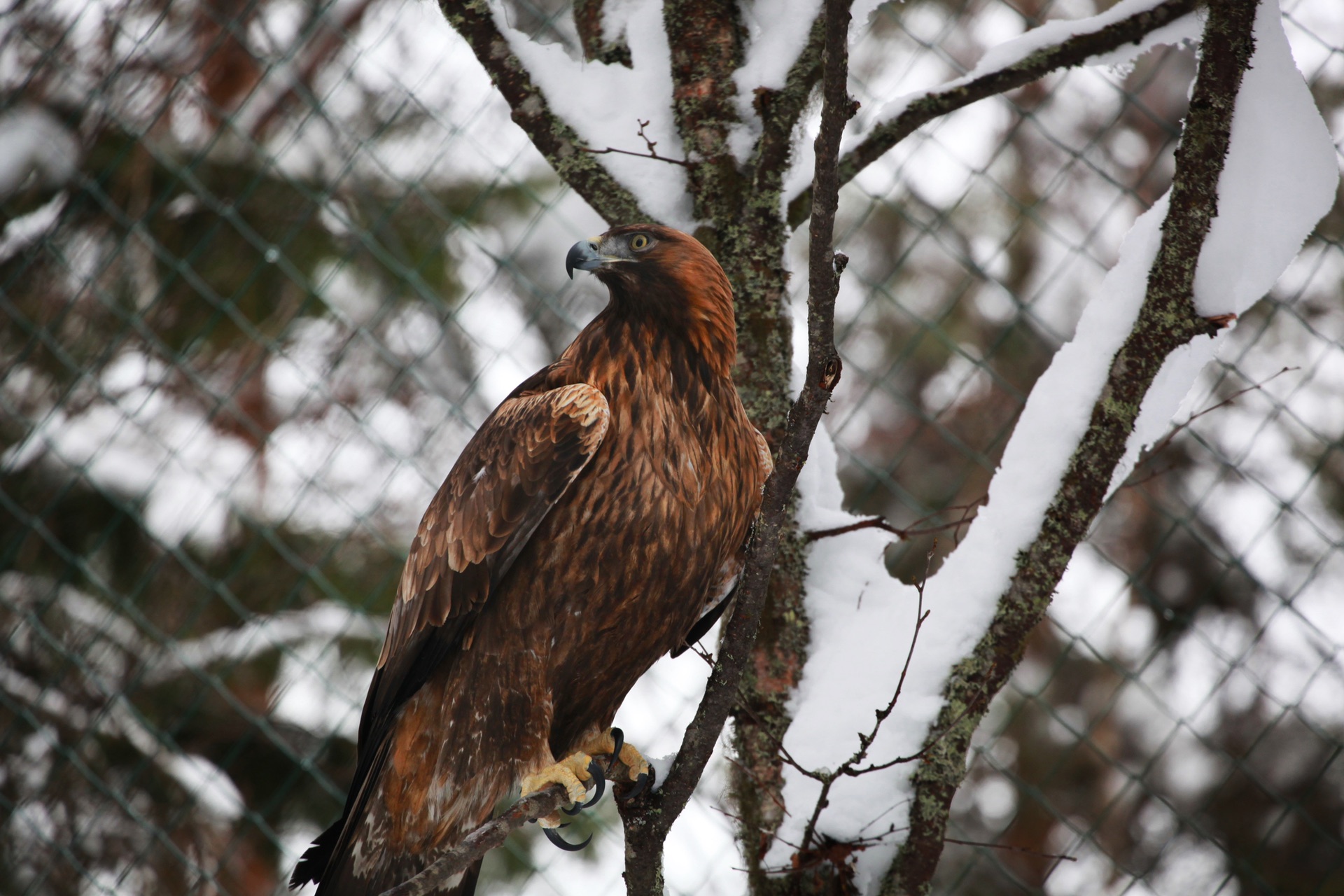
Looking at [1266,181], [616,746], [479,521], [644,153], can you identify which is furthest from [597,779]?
[1266,181]

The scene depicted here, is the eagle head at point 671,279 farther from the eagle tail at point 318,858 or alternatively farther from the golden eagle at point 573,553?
the eagle tail at point 318,858

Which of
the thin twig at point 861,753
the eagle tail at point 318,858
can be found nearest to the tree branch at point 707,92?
the thin twig at point 861,753

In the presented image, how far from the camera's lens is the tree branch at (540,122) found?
2.53 meters

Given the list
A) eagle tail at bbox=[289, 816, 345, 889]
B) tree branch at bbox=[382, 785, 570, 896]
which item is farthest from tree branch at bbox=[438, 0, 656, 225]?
eagle tail at bbox=[289, 816, 345, 889]

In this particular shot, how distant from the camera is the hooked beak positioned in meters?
2.14

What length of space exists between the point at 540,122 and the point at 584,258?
0.58 metres

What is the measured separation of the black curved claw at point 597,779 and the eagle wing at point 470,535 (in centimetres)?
37

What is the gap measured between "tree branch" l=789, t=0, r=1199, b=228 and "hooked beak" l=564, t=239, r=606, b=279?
2.04ft

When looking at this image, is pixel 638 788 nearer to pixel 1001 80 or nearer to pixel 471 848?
pixel 471 848

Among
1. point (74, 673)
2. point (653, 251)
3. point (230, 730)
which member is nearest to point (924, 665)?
point (653, 251)

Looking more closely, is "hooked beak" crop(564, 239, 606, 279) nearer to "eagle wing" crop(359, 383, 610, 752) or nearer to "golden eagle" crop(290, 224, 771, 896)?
"golden eagle" crop(290, 224, 771, 896)

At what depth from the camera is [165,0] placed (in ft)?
15.0

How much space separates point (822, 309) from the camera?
1501 millimetres

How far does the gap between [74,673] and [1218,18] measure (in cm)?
480
